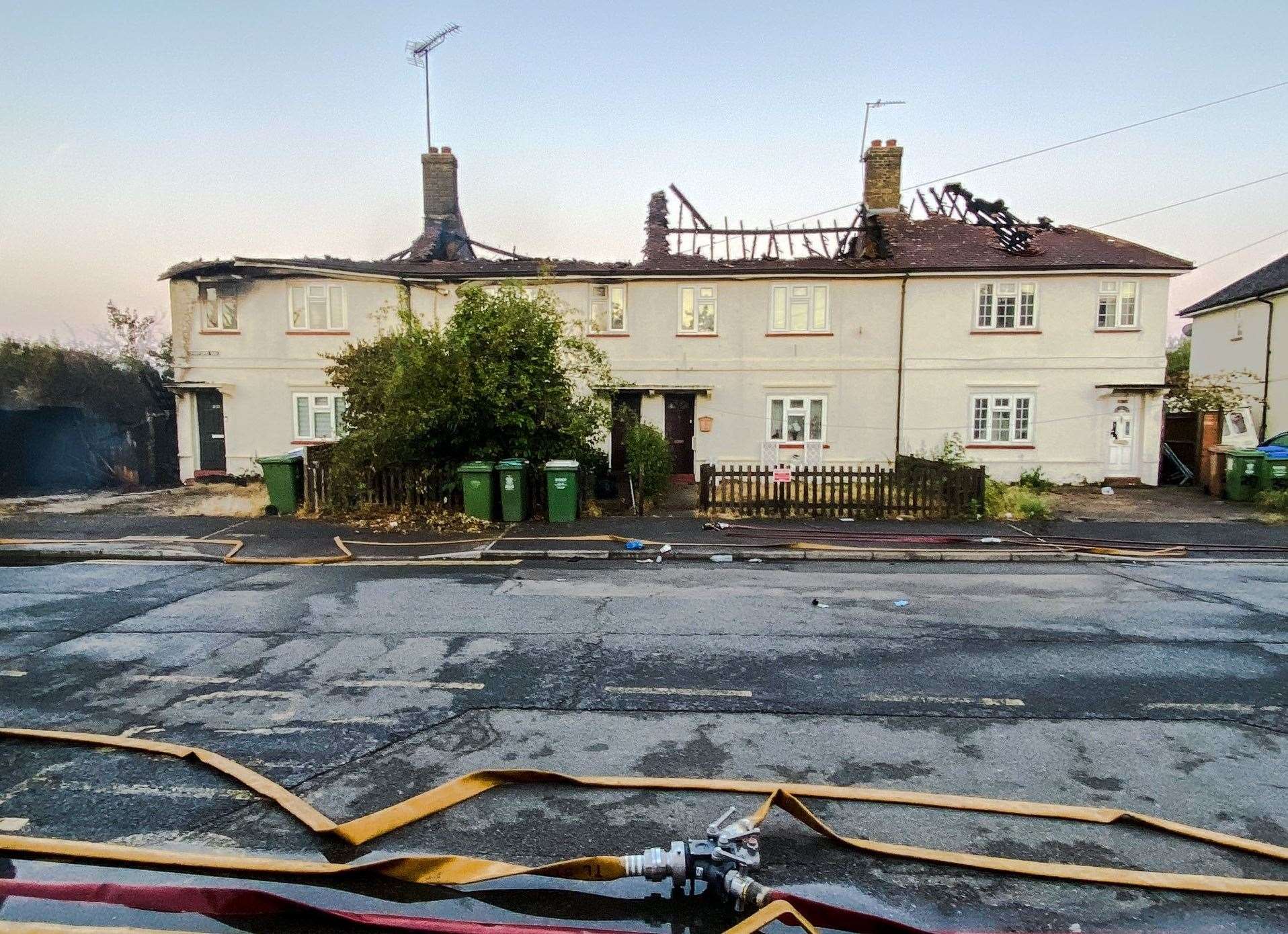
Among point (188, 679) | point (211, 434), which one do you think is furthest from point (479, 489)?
point (211, 434)

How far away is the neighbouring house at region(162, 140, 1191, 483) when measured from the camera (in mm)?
19391

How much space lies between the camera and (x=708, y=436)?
66.6 feet

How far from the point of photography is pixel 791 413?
20297mm

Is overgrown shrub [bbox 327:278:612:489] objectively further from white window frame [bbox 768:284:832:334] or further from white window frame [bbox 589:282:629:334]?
white window frame [bbox 768:284:832:334]

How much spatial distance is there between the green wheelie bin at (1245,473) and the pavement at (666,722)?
9370 mm

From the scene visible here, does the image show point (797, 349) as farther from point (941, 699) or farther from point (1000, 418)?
point (941, 699)

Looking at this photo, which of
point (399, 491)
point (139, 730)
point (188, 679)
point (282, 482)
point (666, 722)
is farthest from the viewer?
point (282, 482)

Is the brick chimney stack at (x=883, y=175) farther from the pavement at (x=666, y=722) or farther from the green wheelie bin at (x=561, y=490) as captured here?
the pavement at (x=666, y=722)

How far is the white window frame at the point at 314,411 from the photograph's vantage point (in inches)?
795

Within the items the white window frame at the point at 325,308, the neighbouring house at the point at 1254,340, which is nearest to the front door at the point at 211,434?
the white window frame at the point at 325,308

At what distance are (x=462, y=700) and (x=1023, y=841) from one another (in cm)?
360

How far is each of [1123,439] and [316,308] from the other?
23.1 m

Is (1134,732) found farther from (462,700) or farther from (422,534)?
(422,534)

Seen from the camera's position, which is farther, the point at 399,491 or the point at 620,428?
the point at 620,428
